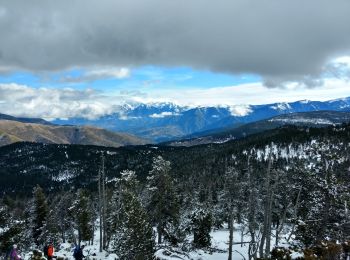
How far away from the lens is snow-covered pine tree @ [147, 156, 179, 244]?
1916 inches

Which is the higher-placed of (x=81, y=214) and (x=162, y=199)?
(x=162, y=199)

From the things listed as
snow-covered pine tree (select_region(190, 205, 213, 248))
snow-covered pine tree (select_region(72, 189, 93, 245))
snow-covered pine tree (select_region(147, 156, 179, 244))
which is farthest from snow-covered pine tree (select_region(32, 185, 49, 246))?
snow-covered pine tree (select_region(190, 205, 213, 248))

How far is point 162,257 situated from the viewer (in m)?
37.8

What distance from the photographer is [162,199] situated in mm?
48688

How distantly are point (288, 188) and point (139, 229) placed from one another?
94.7 feet

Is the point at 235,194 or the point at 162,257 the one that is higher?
the point at 235,194

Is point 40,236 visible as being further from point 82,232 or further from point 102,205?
point 102,205

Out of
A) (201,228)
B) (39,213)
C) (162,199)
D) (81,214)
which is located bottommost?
(81,214)

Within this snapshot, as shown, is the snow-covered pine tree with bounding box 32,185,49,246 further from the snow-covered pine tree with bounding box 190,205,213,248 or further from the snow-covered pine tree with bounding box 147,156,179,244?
the snow-covered pine tree with bounding box 190,205,213,248

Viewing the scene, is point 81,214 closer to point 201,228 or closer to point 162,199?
point 162,199

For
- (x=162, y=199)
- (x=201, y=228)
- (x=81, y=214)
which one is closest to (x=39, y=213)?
(x=81, y=214)

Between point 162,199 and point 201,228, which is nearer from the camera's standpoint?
point 162,199

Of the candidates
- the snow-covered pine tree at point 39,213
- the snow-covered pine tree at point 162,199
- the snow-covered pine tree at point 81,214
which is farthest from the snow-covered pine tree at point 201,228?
the snow-covered pine tree at point 39,213

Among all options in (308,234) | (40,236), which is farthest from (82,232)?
(308,234)
